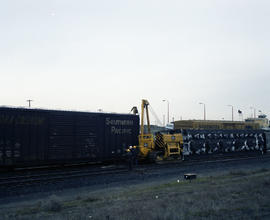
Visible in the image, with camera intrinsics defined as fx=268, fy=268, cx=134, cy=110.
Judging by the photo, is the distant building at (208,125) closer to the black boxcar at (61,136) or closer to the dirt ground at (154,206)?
the black boxcar at (61,136)

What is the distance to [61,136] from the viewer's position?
60.3 ft

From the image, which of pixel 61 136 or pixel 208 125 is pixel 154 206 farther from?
pixel 208 125

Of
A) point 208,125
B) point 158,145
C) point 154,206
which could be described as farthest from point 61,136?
point 208,125

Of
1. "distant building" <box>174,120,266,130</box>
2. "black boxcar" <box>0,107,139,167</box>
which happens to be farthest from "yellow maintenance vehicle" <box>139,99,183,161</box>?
"distant building" <box>174,120,266,130</box>

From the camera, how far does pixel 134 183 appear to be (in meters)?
13.6

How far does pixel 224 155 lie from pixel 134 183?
18.9m

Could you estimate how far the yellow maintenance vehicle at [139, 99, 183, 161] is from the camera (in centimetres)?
2194

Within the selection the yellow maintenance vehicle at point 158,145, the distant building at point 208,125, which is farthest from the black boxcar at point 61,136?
the distant building at point 208,125

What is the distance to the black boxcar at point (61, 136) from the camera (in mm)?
16516

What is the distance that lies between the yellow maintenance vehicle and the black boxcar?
82cm

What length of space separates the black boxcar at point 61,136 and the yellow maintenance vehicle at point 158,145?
2.70ft

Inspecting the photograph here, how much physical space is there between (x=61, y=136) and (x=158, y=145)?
27.0ft

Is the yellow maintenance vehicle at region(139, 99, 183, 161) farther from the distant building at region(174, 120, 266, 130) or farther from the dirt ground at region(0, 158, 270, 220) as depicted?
the dirt ground at region(0, 158, 270, 220)

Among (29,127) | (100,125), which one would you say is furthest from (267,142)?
(29,127)
